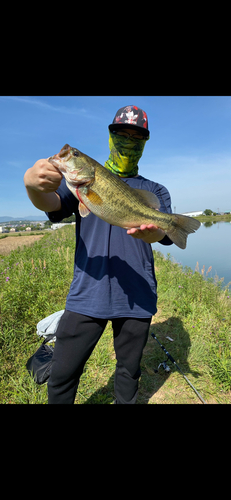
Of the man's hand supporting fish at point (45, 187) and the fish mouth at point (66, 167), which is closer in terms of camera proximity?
the man's hand supporting fish at point (45, 187)

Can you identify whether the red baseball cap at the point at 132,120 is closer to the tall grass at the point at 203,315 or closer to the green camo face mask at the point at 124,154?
the green camo face mask at the point at 124,154

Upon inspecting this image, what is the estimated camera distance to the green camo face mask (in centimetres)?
232

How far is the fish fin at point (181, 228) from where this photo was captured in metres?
2.36

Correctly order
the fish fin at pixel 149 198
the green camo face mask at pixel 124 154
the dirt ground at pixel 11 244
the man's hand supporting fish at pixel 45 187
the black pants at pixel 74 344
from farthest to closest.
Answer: the dirt ground at pixel 11 244, the green camo face mask at pixel 124 154, the fish fin at pixel 149 198, the black pants at pixel 74 344, the man's hand supporting fish at pixel 45 187

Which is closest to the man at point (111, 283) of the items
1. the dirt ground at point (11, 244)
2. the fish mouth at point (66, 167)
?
the fish mouth at point (66, 167)

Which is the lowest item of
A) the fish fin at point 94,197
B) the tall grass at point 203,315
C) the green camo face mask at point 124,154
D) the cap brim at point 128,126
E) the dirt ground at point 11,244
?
the dirt ground at point 11,244

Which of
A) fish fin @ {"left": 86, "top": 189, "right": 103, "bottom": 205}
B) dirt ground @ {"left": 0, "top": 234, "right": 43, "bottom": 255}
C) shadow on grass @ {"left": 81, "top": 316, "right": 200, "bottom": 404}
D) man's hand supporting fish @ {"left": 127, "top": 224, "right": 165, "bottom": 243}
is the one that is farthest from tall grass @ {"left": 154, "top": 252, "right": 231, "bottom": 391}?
dirt ground @ {"left": 0, "top": 234, "right": 43, "bottom": 255}

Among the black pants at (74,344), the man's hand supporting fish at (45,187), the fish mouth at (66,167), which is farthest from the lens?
the black pants at (74,344)

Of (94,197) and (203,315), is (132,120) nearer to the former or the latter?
(94,197)

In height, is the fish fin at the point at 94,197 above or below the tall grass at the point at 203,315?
above

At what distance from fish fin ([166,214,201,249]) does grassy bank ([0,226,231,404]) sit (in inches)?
96.7
